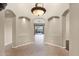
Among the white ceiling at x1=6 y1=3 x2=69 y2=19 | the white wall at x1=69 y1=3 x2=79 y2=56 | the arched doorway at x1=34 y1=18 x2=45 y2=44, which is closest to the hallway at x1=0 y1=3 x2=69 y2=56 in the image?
the white ceiling at x1=6 y1=3 x2=69 y2=19

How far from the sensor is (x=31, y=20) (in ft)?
33.6

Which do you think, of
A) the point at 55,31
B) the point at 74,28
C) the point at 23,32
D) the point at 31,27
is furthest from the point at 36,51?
Answer: the point at 74,28

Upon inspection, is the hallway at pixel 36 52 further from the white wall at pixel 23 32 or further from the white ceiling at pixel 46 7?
the white ceiling at pixel 46 7

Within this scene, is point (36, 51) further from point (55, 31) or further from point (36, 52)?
point (55, 31)

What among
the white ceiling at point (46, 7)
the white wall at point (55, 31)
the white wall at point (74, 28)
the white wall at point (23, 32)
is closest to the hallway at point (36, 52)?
the white wall at point (55, 31)

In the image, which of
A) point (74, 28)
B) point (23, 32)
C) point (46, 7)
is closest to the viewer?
point (74, 28)

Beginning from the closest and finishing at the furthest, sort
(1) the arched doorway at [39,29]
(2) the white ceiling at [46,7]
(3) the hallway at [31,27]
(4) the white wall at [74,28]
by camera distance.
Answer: (4) the white wall at [74,28] < (3) the hallway at [31,27] < (2) the white ceiling at [46,7] < (1) the arched doorway at [39,29]

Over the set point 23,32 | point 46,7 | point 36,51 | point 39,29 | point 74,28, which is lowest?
point 36,51

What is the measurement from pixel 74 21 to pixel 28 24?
8296 millimetres

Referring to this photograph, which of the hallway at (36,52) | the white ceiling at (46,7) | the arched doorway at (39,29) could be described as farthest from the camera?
the arched doorway at (39,29)

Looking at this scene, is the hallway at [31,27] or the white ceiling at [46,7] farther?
the white ceiling at [46,7]

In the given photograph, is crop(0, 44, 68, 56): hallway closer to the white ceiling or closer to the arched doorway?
the white ceiling

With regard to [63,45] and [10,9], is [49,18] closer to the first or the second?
[63,45]

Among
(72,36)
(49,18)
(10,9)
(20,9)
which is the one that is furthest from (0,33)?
(49,18)
